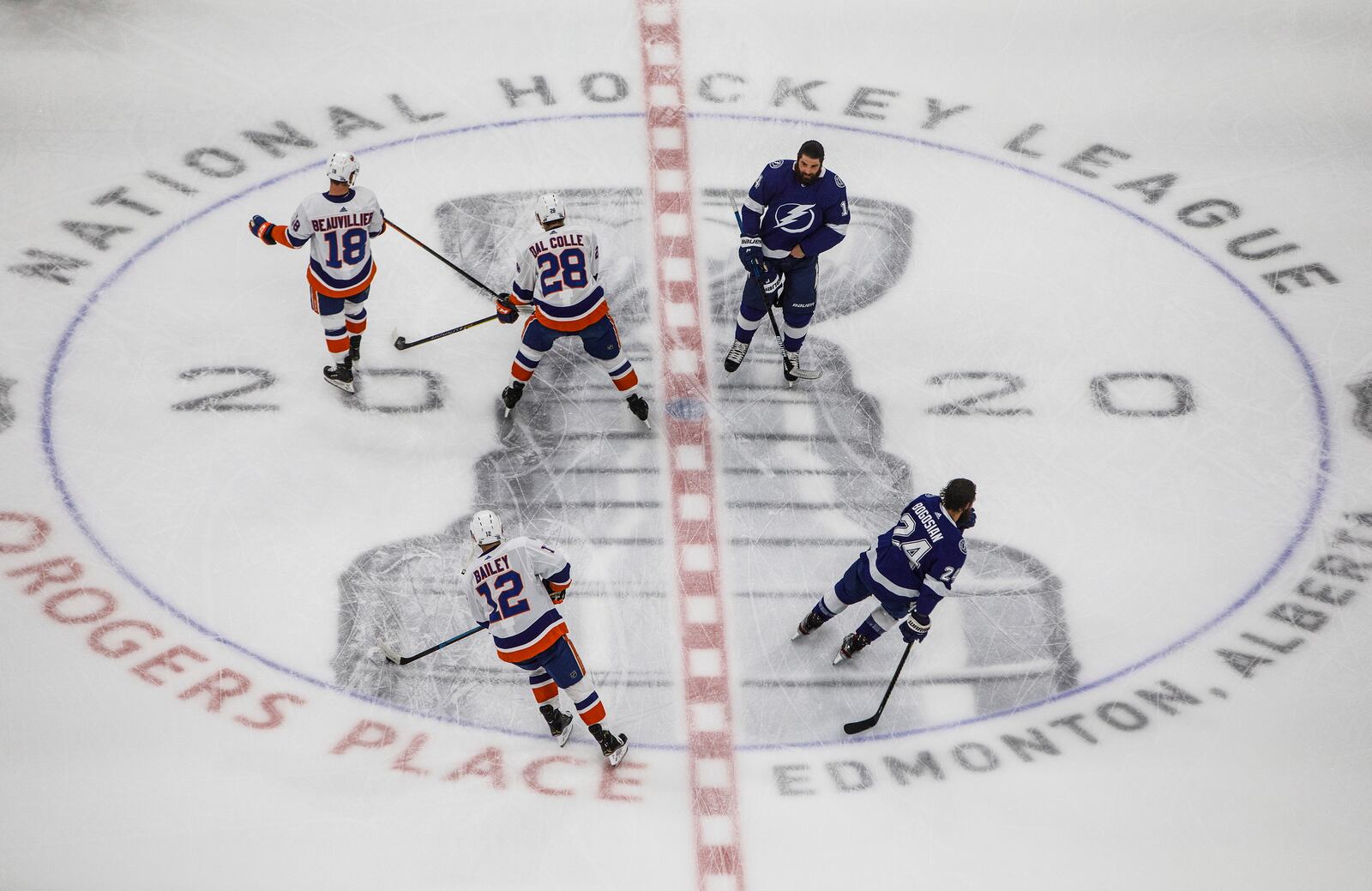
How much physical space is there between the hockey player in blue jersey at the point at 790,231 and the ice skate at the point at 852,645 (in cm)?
156

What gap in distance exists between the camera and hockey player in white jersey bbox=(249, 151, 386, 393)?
18.5ft

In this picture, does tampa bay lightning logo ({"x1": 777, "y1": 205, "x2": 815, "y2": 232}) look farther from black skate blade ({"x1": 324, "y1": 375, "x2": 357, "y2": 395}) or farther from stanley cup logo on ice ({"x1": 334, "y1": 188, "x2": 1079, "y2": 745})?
black skate blade ({"x1": 324, "y1": 375, "x2": 357, "y2": 395})

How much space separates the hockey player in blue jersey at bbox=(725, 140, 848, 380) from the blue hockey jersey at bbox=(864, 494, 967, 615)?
144 centimetres

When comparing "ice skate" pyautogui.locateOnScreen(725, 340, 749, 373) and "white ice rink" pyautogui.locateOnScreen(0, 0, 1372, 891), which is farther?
"ice skate" pyautogui.locateOnScreen(725, 340, 749, 373)

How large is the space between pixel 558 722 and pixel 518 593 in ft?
2.04

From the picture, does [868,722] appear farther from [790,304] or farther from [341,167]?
[341,167]

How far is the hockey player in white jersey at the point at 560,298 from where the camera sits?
552 centimetres

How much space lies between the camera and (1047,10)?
795 cm

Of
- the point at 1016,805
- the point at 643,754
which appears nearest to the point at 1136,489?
the point at 1016,805

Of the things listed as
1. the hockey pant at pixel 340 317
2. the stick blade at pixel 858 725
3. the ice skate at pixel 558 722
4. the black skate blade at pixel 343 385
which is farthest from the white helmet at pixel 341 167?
the stick blade at pixel 858 725

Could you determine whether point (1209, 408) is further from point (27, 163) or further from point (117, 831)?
point (27, 163)

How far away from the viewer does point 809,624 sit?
212 inches

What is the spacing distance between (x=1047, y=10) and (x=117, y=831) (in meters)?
6.60

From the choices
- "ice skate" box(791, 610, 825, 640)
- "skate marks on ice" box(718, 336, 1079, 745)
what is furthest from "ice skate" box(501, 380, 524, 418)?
"ice skate" box(791, 610, 825, 640)
